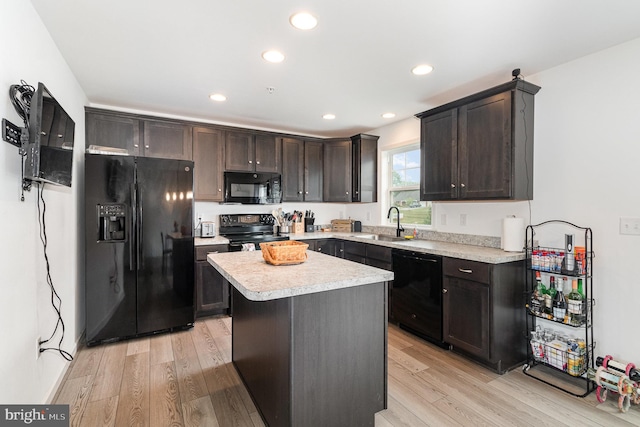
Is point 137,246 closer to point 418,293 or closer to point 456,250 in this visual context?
point 418,293

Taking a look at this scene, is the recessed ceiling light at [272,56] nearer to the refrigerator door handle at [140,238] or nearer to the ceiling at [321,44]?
the ceiling at [321,44]

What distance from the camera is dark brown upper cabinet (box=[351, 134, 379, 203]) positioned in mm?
4477

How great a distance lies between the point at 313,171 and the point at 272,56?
241 cm

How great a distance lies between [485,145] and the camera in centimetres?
272

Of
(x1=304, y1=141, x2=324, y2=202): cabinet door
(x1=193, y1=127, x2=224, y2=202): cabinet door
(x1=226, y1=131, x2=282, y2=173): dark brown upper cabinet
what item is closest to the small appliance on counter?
(x1=193, y1=127, x2=224, y2=202): cabinet door

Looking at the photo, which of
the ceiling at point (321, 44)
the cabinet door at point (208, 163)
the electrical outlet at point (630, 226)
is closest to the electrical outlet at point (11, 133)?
the ceiling at point (321, 44)

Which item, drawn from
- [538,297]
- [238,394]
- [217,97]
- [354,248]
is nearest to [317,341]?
[238,394]

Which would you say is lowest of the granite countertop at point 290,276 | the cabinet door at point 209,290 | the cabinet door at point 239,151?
the cabinet door at point 209,290

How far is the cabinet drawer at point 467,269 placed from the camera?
96.4 inches

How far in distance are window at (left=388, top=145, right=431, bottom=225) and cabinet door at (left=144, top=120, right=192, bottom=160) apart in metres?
2.67

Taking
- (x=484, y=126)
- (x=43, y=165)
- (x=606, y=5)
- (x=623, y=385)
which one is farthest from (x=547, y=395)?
(x=43, y=165)

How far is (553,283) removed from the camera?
7.93ft

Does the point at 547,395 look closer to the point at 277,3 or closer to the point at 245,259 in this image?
the point at 245,259

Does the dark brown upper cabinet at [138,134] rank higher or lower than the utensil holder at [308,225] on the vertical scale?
higher
